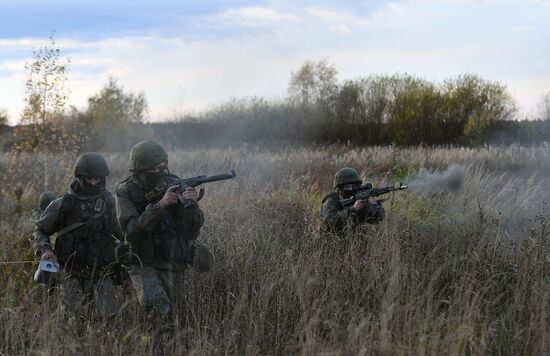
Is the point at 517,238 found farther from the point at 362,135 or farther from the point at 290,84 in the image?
the point at 290,84

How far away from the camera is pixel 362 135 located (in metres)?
31.2

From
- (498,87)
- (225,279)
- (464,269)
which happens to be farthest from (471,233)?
(498,87)

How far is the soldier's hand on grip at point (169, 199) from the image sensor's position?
4680 millimetres

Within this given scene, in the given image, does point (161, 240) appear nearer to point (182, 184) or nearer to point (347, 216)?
point (182, 184)

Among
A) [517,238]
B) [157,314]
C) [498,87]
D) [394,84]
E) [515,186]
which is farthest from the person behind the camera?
[394,84]

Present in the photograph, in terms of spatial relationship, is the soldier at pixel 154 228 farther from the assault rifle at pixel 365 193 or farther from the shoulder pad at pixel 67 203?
the assault rifle at pixel 365 193

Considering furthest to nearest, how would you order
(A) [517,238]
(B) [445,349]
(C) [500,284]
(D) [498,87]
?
1. (D) [498,87]
2. (A) [517,238]
3. (C) [500,284]
4. (B) [445,349]

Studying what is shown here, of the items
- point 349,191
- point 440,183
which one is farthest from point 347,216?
point 440,183

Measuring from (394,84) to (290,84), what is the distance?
5.87 meters

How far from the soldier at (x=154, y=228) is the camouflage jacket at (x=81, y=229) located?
625 mm

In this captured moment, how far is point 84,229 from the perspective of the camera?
5531mm

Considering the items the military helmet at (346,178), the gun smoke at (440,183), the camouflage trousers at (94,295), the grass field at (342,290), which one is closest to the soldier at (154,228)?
the grass field at (342,290)

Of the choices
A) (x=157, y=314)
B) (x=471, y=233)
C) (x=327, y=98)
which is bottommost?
(x=157, y=314)

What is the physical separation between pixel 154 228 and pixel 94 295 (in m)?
0.95
